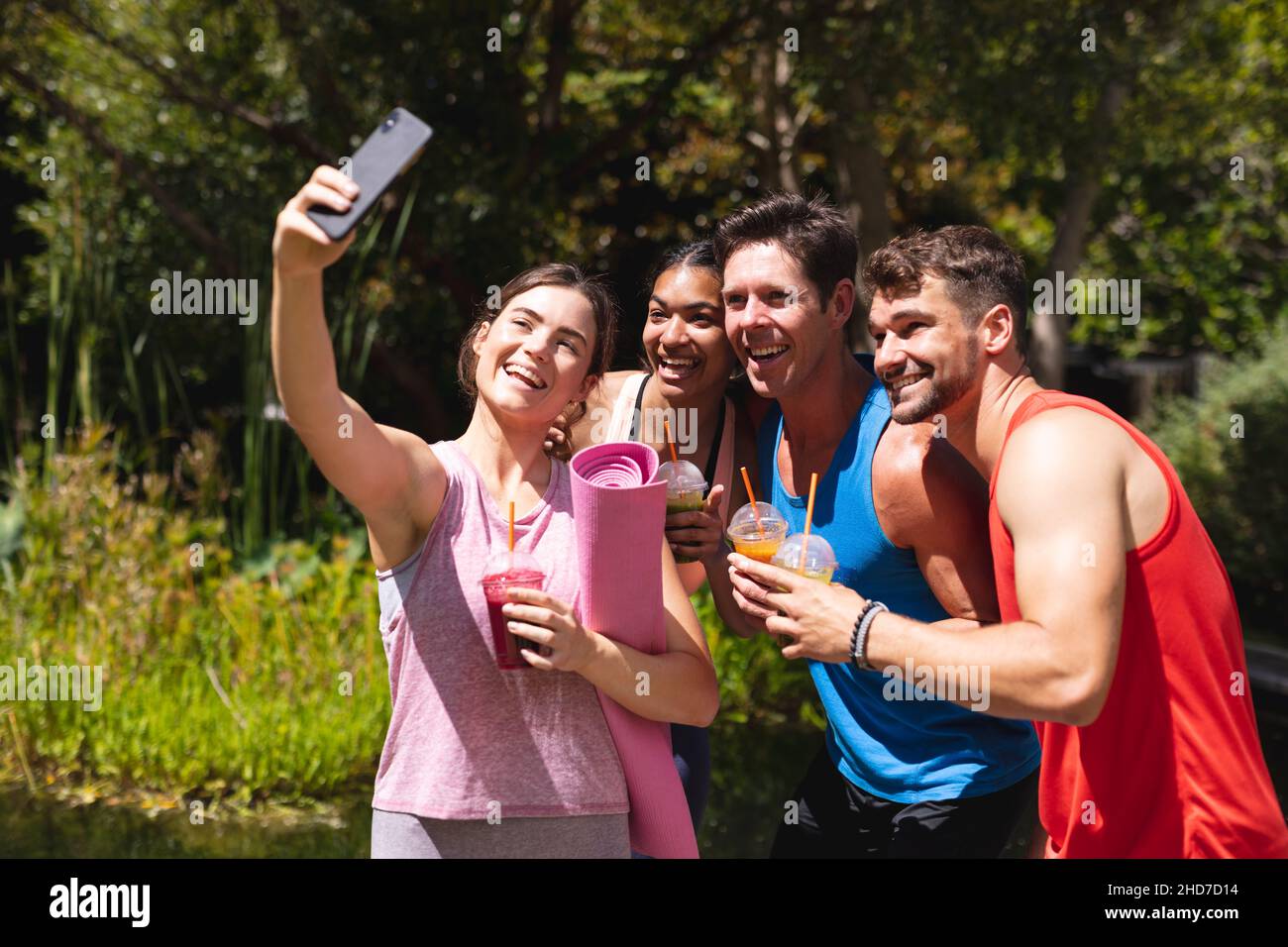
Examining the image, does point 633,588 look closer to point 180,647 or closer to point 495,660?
point 495,660

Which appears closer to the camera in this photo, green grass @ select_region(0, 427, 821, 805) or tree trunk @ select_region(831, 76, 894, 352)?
green grass @ select_region(0, 427, 821, 805)

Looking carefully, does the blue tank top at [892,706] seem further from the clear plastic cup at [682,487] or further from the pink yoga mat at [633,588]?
the pink yoga mat at [633,588]

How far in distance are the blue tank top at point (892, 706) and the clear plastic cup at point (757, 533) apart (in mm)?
164

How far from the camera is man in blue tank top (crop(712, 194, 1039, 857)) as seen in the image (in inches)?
105

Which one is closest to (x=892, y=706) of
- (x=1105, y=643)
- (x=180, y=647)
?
(x=1105, y=643)

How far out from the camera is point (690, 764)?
3424mm

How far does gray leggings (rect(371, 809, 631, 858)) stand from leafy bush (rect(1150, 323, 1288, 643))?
722cm

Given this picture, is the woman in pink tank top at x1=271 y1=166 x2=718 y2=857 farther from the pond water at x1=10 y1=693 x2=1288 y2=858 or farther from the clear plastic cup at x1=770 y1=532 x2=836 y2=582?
the pond water at x1=10 y1=693 x2=1288 y2=858

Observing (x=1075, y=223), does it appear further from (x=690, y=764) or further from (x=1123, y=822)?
(x=1123, y=822)

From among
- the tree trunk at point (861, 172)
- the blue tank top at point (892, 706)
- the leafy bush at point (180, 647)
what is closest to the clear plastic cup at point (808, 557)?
the blue tank top at point (892, 706)

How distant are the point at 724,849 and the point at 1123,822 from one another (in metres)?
2.64

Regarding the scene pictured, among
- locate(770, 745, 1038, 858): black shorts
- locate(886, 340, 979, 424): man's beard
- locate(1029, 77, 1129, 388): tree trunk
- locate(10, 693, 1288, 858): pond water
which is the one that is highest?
locate(1029, 77, 1129, 388): tree trunk

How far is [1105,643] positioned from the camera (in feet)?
6.80

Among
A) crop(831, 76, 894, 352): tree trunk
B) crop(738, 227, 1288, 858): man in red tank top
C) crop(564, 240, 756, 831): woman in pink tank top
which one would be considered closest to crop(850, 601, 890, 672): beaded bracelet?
crop(738, 227, 1288, 858): man in red tank top
